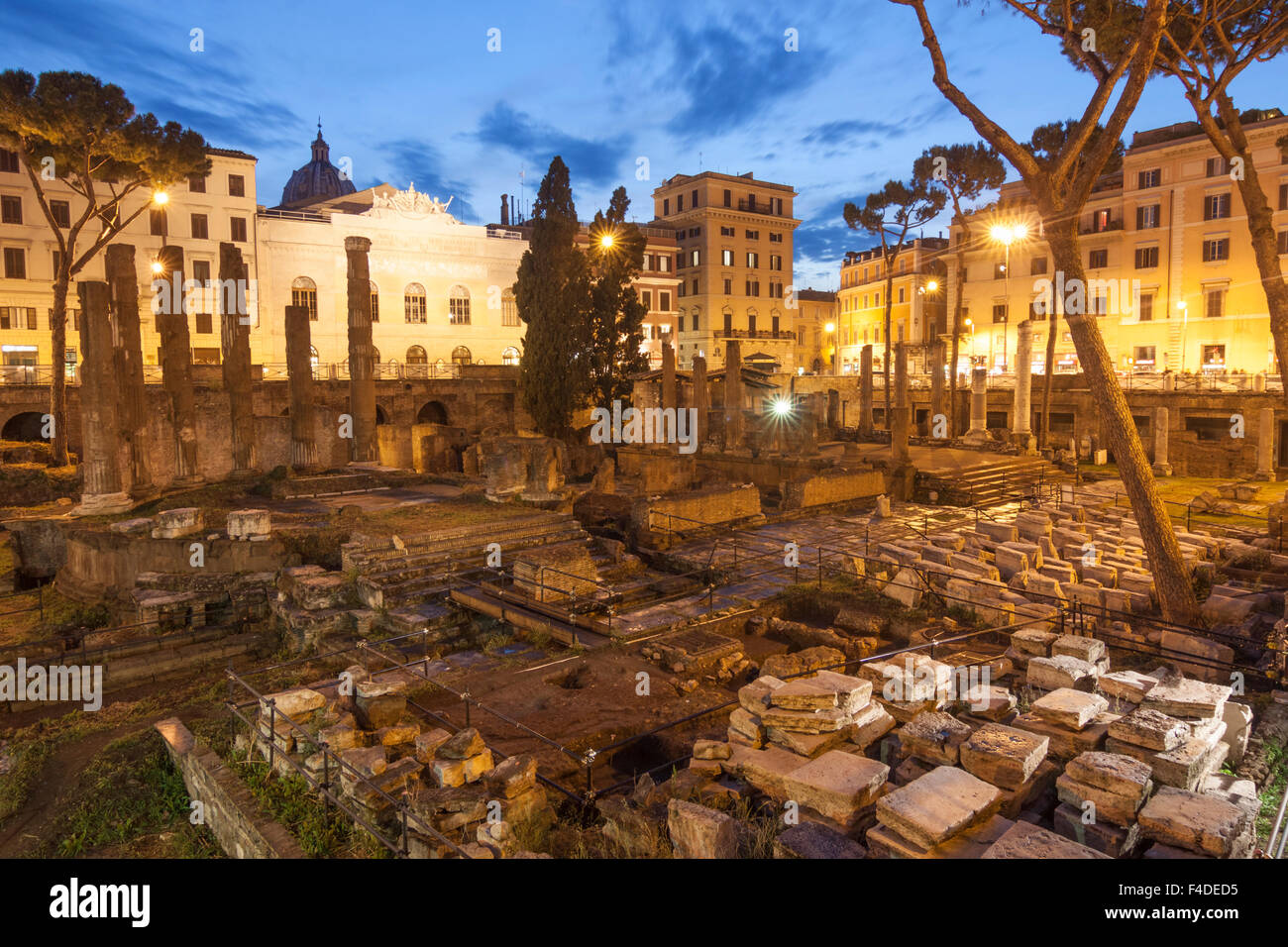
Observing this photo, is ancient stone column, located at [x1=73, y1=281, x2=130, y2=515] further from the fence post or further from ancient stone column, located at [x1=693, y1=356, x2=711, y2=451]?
ancient stone column, located at [x1=693, y1=356, x2=711, y2=451]

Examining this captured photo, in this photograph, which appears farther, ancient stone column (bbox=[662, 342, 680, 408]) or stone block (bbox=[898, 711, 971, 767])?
ancient stone column (bbox=[662, 342, 680, 408])

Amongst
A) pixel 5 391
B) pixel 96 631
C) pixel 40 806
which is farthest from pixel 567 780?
pixel 5 391

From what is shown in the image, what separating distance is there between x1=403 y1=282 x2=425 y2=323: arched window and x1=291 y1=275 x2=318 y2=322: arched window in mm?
4288

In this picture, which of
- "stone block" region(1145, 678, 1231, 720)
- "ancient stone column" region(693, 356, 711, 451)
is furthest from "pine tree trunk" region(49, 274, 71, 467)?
"stone block" region(1145, 678, 1231, 720)

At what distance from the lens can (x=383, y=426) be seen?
24.8m

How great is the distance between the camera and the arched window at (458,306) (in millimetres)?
42625

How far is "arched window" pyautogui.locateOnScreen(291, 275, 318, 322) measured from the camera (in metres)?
39.1

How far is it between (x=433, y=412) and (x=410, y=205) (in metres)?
12.6

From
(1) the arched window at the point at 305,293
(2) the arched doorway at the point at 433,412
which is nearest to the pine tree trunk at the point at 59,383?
(2) the arched doorway at the point at 433,412

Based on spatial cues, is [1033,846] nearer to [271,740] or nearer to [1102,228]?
[271,740]

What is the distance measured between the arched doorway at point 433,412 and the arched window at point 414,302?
8415 millimetres

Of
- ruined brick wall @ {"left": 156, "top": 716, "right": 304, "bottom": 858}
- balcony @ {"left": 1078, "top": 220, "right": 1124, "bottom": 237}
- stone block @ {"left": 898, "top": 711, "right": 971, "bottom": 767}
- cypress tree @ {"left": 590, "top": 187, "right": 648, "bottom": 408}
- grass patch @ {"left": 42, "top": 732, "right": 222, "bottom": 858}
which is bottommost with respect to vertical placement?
grass patch @ {"left": 42, "top": 732, "right": 222, "bottom": 858}

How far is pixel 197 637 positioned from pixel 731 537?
9570 mm

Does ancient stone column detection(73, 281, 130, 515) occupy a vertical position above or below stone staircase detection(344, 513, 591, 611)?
above
